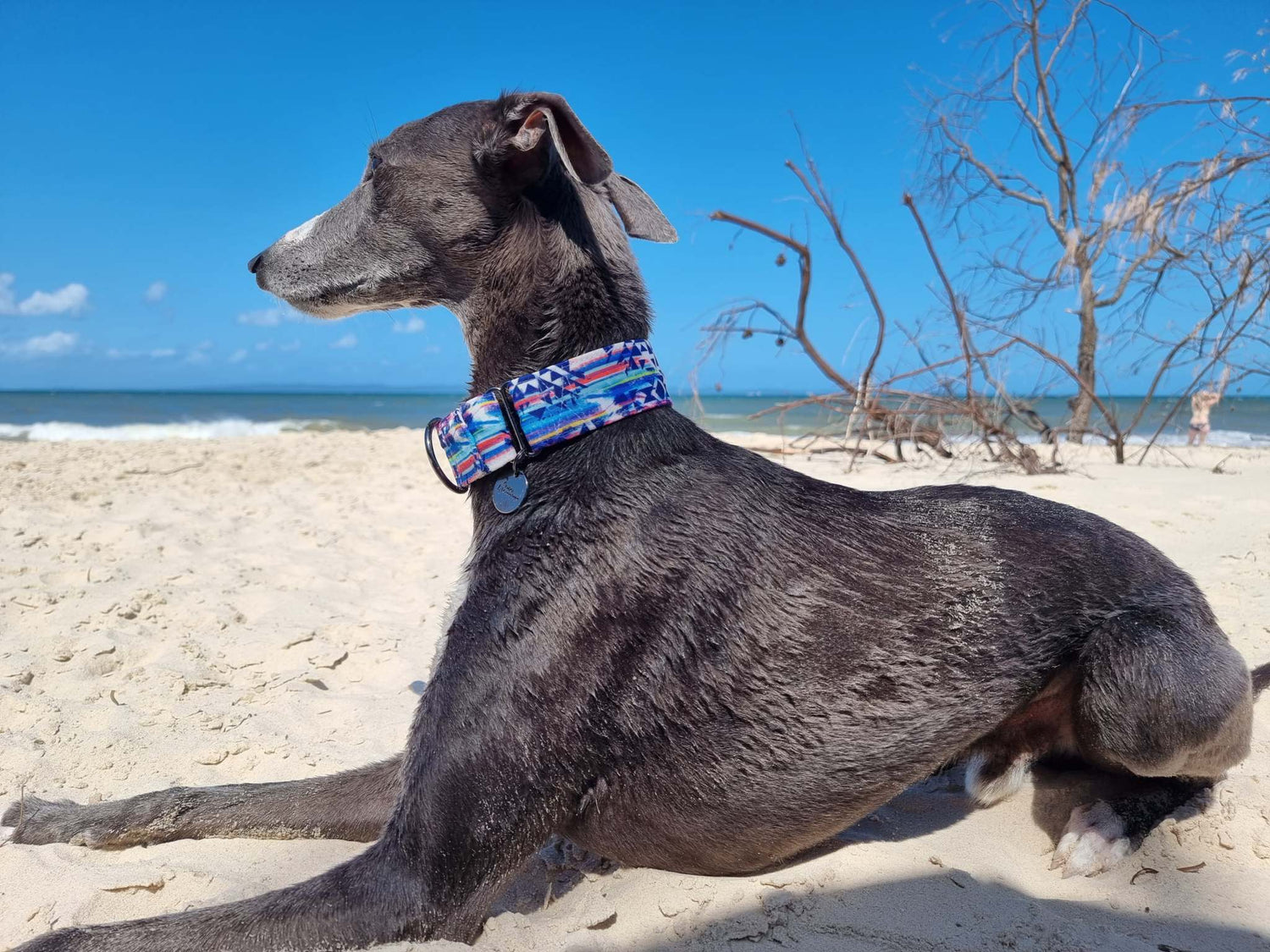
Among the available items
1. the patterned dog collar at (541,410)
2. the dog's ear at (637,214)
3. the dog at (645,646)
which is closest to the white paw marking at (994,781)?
the dog at (645,646)

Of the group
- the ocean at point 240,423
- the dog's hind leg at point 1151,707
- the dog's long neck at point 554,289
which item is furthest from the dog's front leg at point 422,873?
the ocean at point 240,423

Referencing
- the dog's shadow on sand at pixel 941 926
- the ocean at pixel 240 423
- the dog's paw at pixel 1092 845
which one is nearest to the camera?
the dog's shadow on sand at pixel 941 926

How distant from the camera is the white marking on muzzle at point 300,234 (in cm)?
256

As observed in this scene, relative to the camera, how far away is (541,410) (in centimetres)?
206

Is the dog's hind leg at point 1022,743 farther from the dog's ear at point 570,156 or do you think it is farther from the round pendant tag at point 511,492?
the dog's ear at point 570,156

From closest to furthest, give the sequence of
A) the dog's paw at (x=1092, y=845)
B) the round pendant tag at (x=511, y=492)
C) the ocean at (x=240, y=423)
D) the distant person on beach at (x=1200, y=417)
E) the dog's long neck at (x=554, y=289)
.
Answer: the round pendant tag at (x=511, y=492) → the dog's long neck at (x=554, y=289) → the dog's paw at (x=1092, y=845) → the distant person on beach at (x=1200, y=417) → the ocean at (x=240, y=423)

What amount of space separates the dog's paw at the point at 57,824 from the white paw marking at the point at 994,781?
8.31 feet

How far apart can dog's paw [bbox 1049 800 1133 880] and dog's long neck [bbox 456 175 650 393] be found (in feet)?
6.01

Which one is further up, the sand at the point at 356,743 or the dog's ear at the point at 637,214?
the dog's ear at the point at 637,214

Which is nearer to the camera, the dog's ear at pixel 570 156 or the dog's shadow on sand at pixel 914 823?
the dog's ear at pixel 570 156

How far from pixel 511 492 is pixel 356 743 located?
5.15 feet

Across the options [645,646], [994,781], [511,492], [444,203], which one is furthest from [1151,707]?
[444,203]

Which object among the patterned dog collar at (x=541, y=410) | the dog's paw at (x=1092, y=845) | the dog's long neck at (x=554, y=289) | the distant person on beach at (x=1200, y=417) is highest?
the dog's long neck at (x=554, y=289)

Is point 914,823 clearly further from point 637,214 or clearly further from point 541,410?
point 637,214
